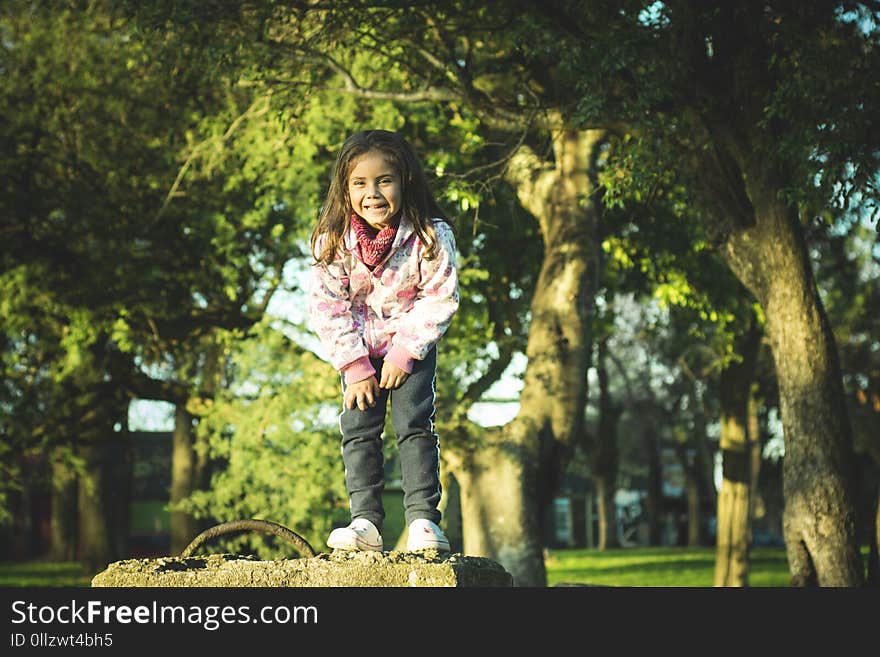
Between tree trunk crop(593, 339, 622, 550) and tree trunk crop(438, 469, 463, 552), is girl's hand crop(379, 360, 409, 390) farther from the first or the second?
tree trunk crop(593, 339, 622, 550)

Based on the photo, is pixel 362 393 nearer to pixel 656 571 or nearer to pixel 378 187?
pixel 378 187

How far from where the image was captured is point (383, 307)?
478 centimetres

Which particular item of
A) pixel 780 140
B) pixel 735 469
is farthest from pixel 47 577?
pixel 780 140

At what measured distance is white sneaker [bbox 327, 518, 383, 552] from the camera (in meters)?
4.43

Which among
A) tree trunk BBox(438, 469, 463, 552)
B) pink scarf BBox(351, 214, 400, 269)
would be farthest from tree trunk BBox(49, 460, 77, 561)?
pink scarf BBox(351, 214, 400, 269)

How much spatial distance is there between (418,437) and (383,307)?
55 centimetres

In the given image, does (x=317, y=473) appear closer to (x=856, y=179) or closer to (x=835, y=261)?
(x=856, y=179)

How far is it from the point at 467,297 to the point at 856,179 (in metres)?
10.8

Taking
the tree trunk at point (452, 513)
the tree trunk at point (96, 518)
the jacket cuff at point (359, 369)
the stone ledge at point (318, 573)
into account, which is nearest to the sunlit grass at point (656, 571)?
the tree trunk at point (452, 513)

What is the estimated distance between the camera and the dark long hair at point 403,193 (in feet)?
15.4

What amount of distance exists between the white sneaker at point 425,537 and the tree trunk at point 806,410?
832cm

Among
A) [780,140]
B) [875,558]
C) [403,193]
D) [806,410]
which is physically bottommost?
[875,558]

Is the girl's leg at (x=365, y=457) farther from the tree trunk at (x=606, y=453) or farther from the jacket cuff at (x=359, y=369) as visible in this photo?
the tree trunk at (x=606, y=453)

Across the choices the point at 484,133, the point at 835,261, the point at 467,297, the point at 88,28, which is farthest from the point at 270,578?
the point at 835,261
